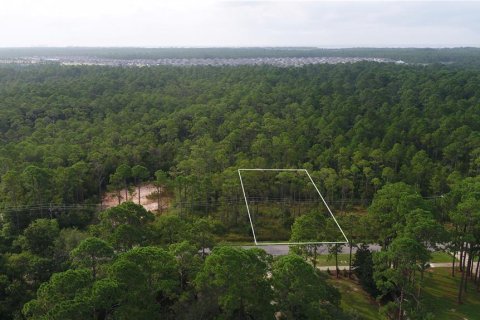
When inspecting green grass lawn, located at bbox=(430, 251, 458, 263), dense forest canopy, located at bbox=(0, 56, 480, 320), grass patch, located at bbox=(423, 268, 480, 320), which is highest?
dense forest canopy, located at bbox=(0, 56, 480, 320)

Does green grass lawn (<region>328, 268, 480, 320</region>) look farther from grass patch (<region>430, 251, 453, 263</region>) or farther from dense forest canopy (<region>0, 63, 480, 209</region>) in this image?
dense forest canopy (<region>0, 63, 480, 209</region>)

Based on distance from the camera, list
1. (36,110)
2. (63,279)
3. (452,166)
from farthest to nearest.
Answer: (36,110) → (452,166) → (63,279)

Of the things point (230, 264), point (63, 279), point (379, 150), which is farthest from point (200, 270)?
point (379, 150)

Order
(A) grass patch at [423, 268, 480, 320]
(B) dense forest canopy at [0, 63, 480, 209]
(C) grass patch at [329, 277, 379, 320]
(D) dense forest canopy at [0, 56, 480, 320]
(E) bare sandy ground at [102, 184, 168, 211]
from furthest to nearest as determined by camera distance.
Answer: (B) dense forest canopy at [0, 63, 480, 209] < (E) bare sandy ground at [102, 184, 168, 211] < (A) grass patch at [423, 268, 480, 320] < (C) grass patch at [329, 277, 379, 320] < (D) dense forest canopy at [0, 56, 480, 320]

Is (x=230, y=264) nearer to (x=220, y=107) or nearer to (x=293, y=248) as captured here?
(x=293, y=248)

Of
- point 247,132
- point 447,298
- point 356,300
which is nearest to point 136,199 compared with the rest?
point 247,132

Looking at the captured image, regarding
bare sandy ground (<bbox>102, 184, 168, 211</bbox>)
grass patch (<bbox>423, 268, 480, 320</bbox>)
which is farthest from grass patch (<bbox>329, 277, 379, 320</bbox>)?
bare sandy ground (<bbox>102, 184, 168, 211</bbox>)

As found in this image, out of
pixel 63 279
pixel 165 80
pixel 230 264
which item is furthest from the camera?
pixel 165 80

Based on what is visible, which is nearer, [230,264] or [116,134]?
[230,264]
